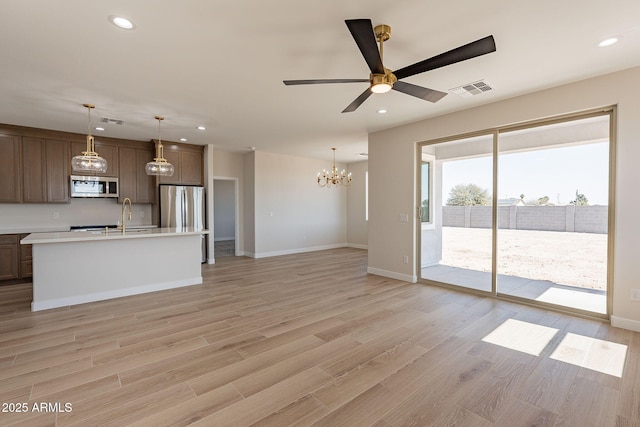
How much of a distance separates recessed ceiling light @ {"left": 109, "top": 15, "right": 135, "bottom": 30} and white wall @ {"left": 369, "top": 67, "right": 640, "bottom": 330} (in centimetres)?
417

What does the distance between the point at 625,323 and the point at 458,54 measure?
3.47m

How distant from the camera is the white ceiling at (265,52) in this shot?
85.7 inches

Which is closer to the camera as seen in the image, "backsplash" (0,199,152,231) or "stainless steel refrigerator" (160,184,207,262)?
"backsplash" (0,199,152,231)

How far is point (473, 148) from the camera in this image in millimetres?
4562

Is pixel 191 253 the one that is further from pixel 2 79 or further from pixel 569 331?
pixel 569 331

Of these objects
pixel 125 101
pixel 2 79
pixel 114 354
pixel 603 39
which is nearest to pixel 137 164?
pixel 125 101

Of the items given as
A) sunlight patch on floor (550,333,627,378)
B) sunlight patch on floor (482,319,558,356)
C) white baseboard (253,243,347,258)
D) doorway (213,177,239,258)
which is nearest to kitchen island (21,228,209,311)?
white baseboard (253,243,347,258)

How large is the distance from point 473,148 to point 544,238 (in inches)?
64.4

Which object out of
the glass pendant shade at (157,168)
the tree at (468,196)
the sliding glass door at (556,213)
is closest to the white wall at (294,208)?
the glass pendant shade at (157,168)

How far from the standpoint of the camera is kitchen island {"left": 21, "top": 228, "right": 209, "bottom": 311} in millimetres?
3826

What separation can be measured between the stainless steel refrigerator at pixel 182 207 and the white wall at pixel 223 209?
4869mm

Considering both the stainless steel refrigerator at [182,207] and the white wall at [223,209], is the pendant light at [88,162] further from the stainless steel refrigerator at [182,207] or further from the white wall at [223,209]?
the white wall at [223,209]

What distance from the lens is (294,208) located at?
8.37 m

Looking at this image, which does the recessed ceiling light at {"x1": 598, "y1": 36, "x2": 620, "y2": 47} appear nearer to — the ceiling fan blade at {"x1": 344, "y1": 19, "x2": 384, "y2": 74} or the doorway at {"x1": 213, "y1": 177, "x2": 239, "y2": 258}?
the ceiling fan blade at {"x1": 344, "y1": 19, "x2": 384, "y2": 74}
